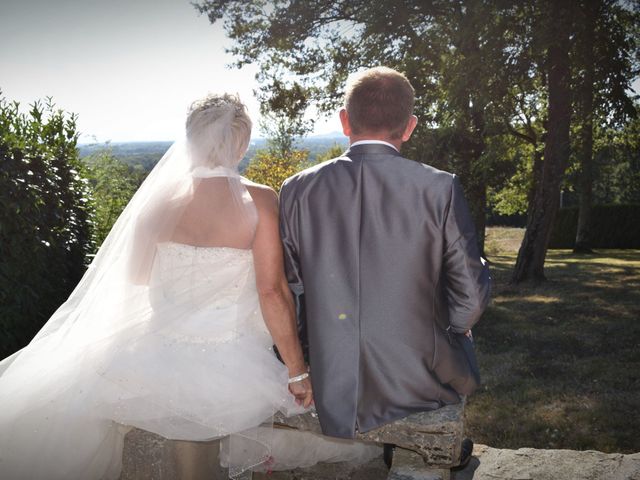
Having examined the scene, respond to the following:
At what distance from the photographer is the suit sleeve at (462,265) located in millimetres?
2617

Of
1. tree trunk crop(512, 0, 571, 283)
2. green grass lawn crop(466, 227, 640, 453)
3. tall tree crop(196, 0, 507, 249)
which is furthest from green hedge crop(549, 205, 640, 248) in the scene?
tree trunk crop(512, 0, 571, 283)

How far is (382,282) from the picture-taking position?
2670 millimetres

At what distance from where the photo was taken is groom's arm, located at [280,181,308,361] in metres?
2.84

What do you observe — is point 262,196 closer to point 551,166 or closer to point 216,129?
point 216,129

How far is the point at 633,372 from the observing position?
6.25 m

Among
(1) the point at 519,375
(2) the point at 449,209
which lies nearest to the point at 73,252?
(2) the point at 449,209

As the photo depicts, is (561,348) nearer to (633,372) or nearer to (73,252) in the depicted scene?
(633,372)

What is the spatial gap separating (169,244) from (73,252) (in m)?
2.89

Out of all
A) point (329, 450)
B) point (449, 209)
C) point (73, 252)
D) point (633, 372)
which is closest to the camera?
point (449, 209)

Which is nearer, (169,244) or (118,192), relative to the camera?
(169,244)

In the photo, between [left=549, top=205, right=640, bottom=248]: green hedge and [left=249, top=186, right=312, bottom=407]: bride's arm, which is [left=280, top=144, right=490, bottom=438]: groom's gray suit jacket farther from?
[left=549, top=205, right=640, bottom=248]: green hedge

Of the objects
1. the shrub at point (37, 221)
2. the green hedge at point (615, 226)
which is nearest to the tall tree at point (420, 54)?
the shrub at point (37, 221)

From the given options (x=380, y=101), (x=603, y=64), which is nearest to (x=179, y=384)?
(x=380, y=101)

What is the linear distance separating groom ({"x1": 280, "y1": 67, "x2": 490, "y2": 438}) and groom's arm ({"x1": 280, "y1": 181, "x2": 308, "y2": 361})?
0.21 feet
